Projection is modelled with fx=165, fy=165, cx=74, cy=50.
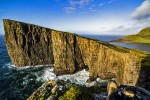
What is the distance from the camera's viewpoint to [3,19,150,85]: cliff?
52375 mm

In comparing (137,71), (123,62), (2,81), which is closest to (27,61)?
(2,81)

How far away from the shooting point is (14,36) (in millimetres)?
91688

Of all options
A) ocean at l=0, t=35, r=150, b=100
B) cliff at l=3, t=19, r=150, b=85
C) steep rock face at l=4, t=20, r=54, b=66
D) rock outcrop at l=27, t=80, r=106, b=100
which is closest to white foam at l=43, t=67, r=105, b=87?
ocean at l=0, t=35, r=150, b=100

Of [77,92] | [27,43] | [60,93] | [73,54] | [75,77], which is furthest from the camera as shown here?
[27,43]

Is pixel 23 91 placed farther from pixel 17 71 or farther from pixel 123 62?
pixel 123 62

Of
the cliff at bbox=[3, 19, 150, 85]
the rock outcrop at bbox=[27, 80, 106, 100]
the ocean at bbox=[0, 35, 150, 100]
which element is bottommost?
the ocean at bbox=[0, 35, 150, 100]

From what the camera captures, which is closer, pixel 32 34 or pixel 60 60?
pixel 60 60

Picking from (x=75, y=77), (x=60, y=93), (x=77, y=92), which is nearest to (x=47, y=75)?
(x=75, y=77)

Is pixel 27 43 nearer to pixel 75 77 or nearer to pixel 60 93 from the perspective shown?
pixel 75 77

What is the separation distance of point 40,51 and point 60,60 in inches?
842

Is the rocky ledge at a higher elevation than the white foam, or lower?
higher

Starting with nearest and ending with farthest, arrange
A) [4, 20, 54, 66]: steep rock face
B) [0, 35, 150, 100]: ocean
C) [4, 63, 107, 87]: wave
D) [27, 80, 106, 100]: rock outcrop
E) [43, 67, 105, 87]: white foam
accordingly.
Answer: [27, 80, 106, 100]: rock outcrop, [0, 35, 150, 100]: ocean, [43, 67, 105, 87]: white foam, [4, 63, 107, 87]: wave, [4, 20, 54, 66]: steep rock face

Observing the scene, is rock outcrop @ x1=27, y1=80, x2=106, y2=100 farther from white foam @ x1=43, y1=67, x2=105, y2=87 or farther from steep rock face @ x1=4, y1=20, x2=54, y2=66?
steep rock face @ x1=4, y1=20, x2=54, y2=66

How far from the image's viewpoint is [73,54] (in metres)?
79.7
